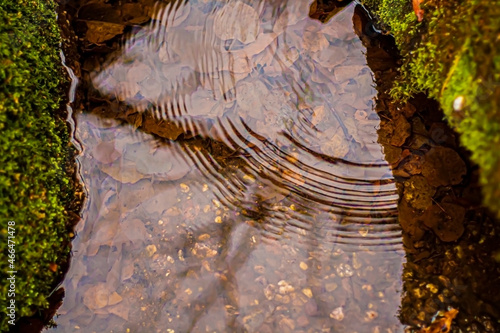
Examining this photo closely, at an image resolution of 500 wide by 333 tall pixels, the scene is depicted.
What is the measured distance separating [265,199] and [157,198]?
953mm

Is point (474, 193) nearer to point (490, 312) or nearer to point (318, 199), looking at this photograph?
point (490, 312)

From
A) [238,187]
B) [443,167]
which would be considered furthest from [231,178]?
[443,167]

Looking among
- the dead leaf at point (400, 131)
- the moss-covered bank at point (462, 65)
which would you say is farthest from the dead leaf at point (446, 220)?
the moss-covered bank at point (462, 65)

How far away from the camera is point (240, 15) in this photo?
3.64m

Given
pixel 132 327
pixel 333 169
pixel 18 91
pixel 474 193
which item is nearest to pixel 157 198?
pixel 132 327

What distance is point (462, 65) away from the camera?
2229mm

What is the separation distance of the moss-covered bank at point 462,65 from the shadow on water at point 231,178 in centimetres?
49

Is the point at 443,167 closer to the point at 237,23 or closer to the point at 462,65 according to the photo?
the point at 462,65

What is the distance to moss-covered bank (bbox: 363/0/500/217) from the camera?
1.90 metres

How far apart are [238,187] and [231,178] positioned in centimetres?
11

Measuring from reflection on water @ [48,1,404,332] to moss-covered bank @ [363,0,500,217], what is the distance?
502mm

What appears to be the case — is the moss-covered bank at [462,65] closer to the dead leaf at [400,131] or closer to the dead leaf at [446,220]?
the dead leaf at [400,131]

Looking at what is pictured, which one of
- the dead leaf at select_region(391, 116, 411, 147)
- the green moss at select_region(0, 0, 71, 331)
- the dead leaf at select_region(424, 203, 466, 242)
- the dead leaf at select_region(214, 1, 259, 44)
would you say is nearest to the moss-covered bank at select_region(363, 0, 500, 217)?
the dead leaf at select_region(391, 116, 411, 147)

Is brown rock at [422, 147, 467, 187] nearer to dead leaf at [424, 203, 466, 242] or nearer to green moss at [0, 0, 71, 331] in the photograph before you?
dead leaf at [424, 203, 466, 242]
